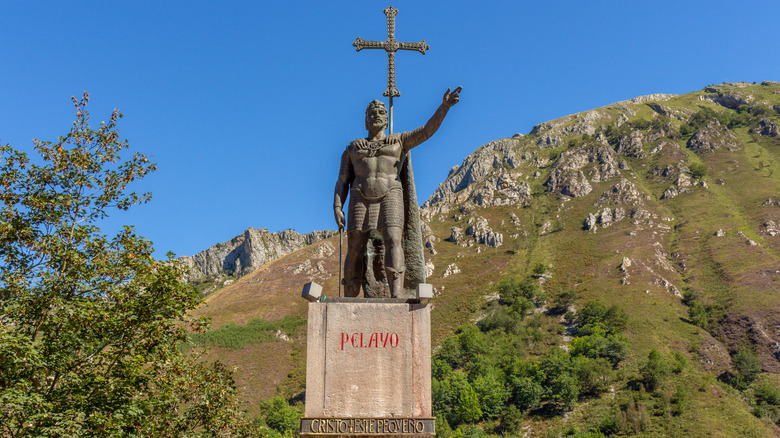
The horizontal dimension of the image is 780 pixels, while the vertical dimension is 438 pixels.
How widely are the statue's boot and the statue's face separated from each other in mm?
2569

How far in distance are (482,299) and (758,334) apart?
45.1 m

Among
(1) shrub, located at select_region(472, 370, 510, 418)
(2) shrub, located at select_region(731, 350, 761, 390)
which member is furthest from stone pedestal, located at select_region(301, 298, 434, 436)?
(2) shrub, located at select_region(731, 350, 761, 390)

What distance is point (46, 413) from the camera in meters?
14.3

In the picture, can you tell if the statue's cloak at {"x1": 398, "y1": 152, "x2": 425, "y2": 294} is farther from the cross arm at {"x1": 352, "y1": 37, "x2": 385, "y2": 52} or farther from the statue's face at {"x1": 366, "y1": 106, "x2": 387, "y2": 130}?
the cross arm at {"x1": 352, "y1": 37, "x2": 385, "y2": 52}

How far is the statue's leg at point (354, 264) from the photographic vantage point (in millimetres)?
12102

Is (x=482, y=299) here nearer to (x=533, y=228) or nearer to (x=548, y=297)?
(x=548, y=297)

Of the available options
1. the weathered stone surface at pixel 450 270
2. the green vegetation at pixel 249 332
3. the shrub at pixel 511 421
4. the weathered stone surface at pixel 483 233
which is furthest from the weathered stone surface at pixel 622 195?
the green vegetation at pixel 249 332

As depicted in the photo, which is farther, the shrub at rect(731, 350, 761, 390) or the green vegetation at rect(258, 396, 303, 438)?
the shrub at rect(731, 350, 761, 390)

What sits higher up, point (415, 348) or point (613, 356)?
point (613, 356)

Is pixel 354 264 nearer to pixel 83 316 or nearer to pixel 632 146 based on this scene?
pixel 83 316

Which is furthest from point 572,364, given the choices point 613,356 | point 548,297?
point 548,297

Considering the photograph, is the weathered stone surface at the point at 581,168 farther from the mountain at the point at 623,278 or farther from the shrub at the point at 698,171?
the shrub at the point at 698,171

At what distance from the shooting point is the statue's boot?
11.5 metres

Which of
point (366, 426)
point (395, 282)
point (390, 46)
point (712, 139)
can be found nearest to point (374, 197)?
point (395, 282)
